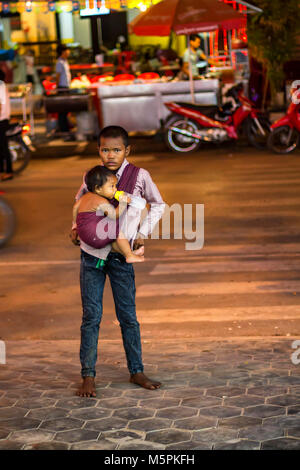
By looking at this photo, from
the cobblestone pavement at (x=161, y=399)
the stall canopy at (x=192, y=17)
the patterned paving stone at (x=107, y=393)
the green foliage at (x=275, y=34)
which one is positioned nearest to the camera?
the cobblestone pavement at (x=161, y=399)

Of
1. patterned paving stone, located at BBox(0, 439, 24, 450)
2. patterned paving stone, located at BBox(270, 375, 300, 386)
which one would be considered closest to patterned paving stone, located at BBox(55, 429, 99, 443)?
patterned paving stone, located at BBox(0, 439, 24, 450)

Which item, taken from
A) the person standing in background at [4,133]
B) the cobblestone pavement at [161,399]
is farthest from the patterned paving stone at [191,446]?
the person standing in background at [4,133]

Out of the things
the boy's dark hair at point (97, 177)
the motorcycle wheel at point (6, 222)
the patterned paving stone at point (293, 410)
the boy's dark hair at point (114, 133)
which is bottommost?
the motorcycle wheel at point (6, 222)

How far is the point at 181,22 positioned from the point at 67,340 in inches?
489

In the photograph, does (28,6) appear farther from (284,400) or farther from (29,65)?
(284,400)

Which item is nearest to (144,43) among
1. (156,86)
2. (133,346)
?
(156,86)

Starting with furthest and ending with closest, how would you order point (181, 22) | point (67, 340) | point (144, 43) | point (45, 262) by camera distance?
1. point (144, 43)
2. point (181, 22)
3. point (45, 262)
4. point (67, 340)

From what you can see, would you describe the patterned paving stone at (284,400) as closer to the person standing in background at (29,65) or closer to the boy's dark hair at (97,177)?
the boy's dark hair at (97,177)

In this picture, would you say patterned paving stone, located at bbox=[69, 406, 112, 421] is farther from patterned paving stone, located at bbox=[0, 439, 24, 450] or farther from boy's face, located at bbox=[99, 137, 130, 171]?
boy's face, located at bbox=[99, 137, 130, 171]

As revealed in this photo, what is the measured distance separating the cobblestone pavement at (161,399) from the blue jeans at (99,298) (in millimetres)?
308

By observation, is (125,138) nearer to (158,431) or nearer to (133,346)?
(133,346)

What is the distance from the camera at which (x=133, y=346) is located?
562 centimetres

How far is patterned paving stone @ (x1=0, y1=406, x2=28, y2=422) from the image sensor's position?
17.0 ft

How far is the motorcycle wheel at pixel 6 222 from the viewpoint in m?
10.3
